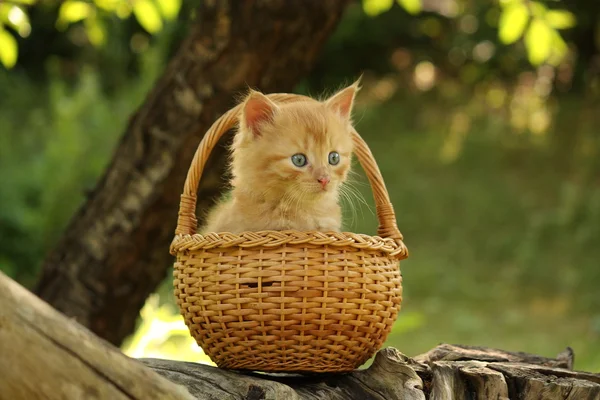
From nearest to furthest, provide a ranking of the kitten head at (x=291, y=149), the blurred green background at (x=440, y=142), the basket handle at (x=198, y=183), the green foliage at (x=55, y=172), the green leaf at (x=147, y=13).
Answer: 1. the kitten head at (x=291, y=149)
2. the basket handle at (x=198, y=183)
3. the green leaf at (x=147, y=13)
4. the blurred green background at (x=440, y=142)
5. the green foliage at (x=55, y=172)

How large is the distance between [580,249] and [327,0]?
355cm

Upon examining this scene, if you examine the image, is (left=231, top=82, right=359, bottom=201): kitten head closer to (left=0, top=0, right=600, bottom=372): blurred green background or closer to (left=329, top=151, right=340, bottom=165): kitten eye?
(left=329, top=151, right=340, bottom=165): kitten eye

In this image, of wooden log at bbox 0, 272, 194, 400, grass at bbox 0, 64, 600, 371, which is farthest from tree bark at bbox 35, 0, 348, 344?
wooden log at bbox 0, 272, 194, 400

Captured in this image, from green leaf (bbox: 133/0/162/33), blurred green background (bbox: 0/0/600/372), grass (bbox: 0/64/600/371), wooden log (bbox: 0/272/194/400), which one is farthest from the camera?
grass (bbox: 0/64/600/371)

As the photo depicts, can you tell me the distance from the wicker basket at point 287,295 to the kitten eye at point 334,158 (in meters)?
0.20

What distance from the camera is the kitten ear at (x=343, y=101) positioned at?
6.20 feet

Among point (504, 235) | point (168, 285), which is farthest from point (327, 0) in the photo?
point (504, 235)

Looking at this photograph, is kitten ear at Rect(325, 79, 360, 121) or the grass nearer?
kitten ear at Rect(325, 79, 360, 121)

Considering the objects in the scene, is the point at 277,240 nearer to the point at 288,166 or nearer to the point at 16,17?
the point at 288,166

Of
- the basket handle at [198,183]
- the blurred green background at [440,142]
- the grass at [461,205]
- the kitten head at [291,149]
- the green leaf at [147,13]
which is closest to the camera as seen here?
the kitten head at [291,149]

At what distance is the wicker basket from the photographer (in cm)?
165

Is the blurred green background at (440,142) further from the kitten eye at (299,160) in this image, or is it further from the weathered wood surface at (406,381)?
the kitten eye at (299,160)

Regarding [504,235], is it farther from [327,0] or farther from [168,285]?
[327,0]

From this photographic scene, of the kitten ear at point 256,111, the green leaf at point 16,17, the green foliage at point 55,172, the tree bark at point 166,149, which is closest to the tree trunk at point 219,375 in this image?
the kitten ear at point 256,111
